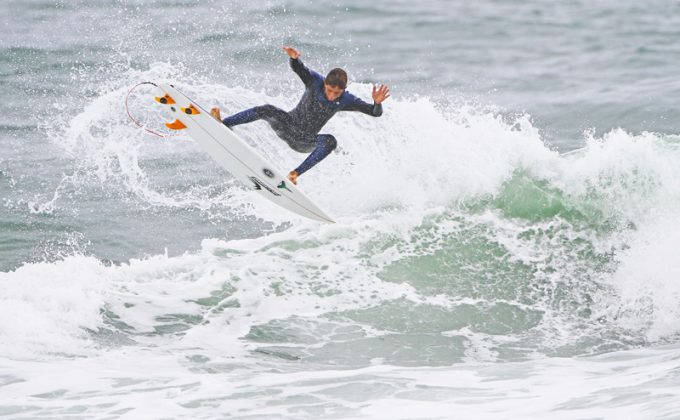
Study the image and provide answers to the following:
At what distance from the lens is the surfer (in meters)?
10.5

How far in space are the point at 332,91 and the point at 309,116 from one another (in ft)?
1.60

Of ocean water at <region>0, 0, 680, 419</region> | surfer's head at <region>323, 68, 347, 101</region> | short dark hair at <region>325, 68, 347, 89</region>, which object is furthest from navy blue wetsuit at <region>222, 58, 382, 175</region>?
ocean water at <region>0, 0, 680, 419</region>

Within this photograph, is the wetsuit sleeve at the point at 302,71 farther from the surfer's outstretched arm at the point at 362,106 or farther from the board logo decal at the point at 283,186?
the board logo decal at the point at 283,186

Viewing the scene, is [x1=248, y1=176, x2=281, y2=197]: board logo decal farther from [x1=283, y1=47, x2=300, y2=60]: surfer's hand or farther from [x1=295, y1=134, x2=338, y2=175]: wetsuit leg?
[x1=283, y1=47, x2=300, y2=60]: surfer's hand

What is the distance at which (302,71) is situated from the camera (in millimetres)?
10656

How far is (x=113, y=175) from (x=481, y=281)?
5956mm

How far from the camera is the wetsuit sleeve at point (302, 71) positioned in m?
Result: 10.5

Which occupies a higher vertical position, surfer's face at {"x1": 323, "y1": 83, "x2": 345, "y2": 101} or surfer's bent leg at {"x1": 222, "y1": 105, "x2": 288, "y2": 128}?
surfer's face at {"x1": 323, "y1": 83, "x2": 345, "y2": 101}

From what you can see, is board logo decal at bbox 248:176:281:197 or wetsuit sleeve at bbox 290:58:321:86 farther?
board logo decal at bbox 248:176:281:197

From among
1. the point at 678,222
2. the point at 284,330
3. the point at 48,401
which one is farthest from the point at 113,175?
the point at 678,222

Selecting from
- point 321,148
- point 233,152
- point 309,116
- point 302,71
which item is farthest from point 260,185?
point 302,71

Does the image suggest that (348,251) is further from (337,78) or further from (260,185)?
(337,78)

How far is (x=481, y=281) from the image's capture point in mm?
11945

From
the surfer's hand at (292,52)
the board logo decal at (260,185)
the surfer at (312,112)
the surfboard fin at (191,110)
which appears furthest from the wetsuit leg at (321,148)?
the surfboard fin at (191,110)
